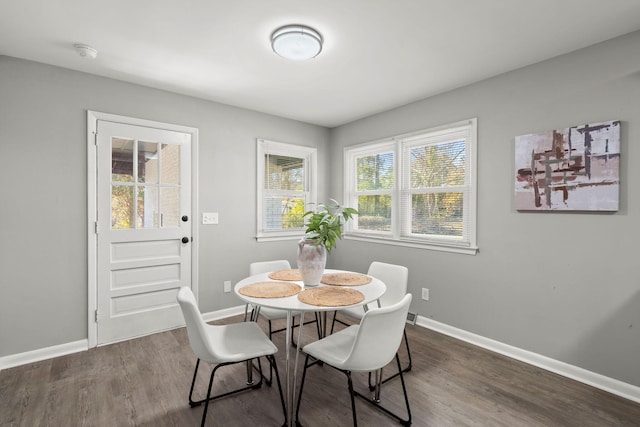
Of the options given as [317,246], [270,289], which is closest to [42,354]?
[270,289]

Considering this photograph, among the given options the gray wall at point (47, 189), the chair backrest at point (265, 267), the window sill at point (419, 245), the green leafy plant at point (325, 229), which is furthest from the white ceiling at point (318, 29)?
the chair backrest at point (265, 267)

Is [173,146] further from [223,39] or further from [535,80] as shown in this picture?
[535,80]

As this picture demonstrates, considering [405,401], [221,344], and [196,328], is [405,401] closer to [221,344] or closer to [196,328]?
[221,344]

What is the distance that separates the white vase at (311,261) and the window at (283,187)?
1.74 metres

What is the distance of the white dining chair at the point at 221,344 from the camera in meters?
1.62

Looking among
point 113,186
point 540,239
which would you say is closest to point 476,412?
point 540,239

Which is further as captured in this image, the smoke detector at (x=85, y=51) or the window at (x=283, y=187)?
the window at (x=283, y=187)

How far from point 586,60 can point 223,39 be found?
2.60 meters

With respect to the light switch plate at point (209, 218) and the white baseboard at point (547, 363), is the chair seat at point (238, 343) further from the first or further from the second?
the white baseboard at point (547, 363)

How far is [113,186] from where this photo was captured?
2893 millimetres

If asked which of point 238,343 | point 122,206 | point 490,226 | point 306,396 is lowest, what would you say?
point 306,396

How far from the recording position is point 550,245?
2463 millimetres

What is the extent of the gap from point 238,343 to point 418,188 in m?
2.49

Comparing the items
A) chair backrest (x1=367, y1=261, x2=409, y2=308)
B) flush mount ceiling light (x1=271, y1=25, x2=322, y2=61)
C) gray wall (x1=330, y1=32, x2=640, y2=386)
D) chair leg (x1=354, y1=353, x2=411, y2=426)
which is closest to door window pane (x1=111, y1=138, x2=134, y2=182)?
flush mount ceiling light (x1=271, y1=25, x2=322, y2=61)
